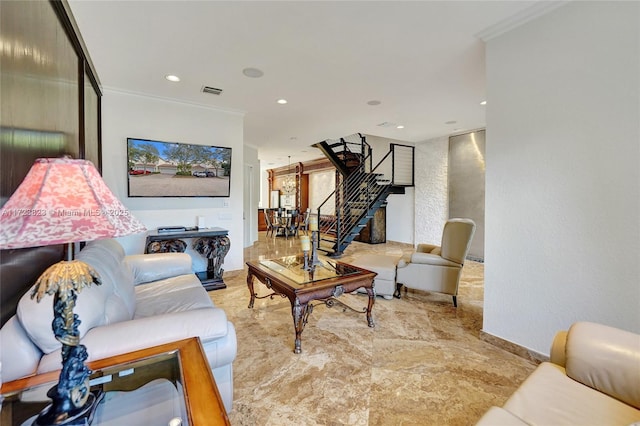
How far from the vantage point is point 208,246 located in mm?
3936

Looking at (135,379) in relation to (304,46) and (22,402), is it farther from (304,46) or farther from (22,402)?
(304,46)

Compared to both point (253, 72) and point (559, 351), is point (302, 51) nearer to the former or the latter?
point (253, 72)

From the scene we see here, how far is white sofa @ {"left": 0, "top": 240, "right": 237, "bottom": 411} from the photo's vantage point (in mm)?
1075

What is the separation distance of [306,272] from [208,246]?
74.0 inches

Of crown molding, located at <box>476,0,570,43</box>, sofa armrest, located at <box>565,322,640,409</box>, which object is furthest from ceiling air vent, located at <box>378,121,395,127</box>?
sofa armrest, located at <box>565,322,640,409</box>

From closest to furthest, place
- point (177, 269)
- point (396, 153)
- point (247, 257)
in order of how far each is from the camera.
→ 1. point (177, 269)
2. point (247, 257)
3. point (396, 153)

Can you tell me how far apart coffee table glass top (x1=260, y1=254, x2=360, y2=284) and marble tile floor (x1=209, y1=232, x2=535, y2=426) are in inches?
20.4

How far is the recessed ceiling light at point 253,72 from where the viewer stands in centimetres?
306

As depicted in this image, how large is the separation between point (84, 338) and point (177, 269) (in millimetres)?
1633

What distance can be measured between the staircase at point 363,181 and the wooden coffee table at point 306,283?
3.43 m

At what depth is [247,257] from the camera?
583 centimetres

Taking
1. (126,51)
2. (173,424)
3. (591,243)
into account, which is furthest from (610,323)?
(126,51)

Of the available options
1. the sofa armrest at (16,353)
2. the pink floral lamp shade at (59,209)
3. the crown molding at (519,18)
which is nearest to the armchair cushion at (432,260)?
the crown molding at (519,18)

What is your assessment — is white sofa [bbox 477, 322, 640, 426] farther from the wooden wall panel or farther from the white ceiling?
the white ceiling
